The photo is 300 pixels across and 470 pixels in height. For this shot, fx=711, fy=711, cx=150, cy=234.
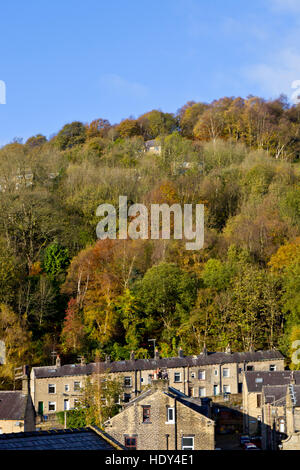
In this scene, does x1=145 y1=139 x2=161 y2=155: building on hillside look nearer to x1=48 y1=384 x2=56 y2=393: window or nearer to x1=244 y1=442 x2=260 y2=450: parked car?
x1=48 y1=384 x2=56 y2=393: window

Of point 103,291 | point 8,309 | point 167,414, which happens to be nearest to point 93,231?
point 103,291

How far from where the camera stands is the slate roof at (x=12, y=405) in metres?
34.2

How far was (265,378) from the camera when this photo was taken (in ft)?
132

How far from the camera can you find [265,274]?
4872cm

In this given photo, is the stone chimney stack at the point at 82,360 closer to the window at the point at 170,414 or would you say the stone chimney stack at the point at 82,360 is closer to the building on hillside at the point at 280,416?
the building on hillside at the point at 280,416

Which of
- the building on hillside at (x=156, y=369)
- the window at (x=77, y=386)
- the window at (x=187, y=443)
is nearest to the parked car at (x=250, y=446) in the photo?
the building on hillside at (x=156, y=369)

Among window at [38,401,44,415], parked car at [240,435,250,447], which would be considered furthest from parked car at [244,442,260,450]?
window at [38,401,44,415]

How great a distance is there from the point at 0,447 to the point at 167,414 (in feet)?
48.0

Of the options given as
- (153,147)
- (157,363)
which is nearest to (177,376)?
(157,363)

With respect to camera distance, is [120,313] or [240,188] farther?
[240,188]

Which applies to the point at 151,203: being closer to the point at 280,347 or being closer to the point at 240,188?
the point at 240,188

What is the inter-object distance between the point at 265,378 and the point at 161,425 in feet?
48.3

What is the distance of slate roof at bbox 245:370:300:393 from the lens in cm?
3953
